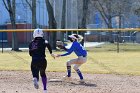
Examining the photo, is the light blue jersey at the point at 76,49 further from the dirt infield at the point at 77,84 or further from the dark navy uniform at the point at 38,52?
the dark navy uniform at the point at 38,52

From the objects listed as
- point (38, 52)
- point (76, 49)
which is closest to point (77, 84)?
point (76, 49)

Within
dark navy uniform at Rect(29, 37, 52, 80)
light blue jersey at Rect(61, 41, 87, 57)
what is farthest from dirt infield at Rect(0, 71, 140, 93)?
dark navy uniform at Rect(29, 37, 52, 80)

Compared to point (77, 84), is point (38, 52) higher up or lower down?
higher up

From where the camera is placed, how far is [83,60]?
12.9 m

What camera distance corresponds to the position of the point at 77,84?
41.4 feet

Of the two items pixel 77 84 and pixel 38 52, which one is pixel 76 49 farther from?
pixel 38 52

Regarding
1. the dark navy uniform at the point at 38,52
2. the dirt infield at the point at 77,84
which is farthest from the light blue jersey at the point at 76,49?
the dark navy uniform at the point at 38,52

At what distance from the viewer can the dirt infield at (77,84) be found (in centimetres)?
1145

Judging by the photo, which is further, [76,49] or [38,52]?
[76,49]

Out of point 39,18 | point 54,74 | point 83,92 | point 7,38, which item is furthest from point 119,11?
point 83,92

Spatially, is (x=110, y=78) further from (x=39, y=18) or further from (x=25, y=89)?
(x=39, y=18)

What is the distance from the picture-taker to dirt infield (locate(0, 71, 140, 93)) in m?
11.4

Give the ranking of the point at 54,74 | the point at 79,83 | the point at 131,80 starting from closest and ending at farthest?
the point at 79,83 < the point at 131,80 < the point at 54,74

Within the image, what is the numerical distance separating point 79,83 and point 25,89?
6.39 ft
